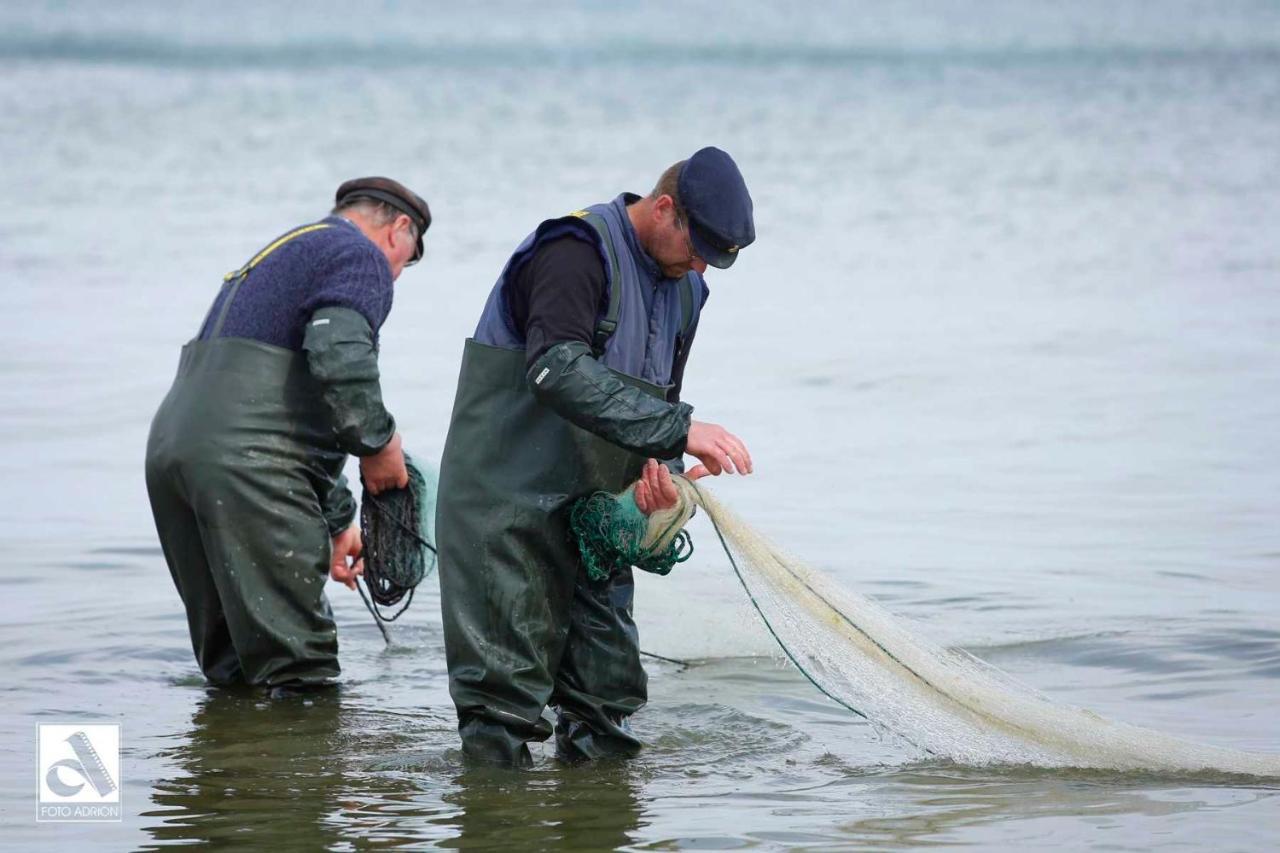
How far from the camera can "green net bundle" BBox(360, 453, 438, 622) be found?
6.91 metres

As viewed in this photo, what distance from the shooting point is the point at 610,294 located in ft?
17.0

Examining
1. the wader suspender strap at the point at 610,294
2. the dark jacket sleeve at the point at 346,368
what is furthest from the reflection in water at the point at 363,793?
the wader suspender strap at the point at 610,294

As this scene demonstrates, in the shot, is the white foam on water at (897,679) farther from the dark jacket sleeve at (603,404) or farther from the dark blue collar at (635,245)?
the dark blue collar at (635,245)

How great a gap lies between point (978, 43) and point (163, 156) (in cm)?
4057

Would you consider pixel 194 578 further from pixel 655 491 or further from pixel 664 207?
pixel 664 207

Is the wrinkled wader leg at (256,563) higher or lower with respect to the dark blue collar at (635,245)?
lower

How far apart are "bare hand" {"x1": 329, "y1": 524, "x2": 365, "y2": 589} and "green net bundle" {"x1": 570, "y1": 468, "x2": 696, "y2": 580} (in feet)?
5.81

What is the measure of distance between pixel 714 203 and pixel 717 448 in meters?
0.64

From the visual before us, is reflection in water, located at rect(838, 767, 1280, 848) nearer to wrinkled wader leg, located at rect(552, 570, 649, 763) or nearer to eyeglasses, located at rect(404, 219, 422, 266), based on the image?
wrinkled wader leg, located at rect(552, 570, 649, 763)

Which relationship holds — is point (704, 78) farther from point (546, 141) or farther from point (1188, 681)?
point (1188, 681)

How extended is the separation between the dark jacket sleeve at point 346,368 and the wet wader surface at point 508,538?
0.86 m

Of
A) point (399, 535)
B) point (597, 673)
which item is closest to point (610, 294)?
point (597, 673)

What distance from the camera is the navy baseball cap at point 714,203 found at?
5195mm

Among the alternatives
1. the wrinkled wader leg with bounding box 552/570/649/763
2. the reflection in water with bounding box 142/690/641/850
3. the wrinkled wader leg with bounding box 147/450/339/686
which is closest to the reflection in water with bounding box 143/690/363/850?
the reflection in water with bounding box 142/690/641/850
